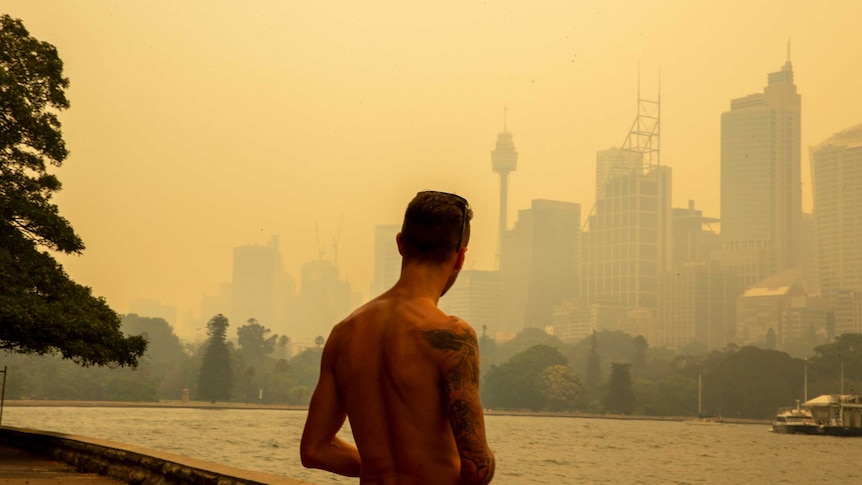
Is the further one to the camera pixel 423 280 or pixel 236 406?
pixel 236 406

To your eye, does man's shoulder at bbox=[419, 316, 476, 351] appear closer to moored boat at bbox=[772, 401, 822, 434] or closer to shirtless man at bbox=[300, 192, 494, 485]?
shirtless man at bbox=[300, 192, 494, 485]

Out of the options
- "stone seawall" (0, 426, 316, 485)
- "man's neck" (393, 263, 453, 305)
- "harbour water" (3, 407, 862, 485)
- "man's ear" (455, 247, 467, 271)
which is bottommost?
"harbour water" (3, 407, 862, 485)

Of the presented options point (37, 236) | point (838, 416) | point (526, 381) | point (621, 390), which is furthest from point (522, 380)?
point (37, 236)

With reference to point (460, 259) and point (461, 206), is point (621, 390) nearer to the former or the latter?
point (460, 259)

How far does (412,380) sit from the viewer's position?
2.91 metres

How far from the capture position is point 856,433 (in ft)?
522

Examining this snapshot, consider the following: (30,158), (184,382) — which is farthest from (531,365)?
(30,158)

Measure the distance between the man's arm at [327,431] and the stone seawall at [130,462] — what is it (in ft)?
18.9

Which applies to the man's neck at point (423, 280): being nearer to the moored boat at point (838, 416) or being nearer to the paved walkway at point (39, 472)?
the paved walkway at point (39, 472)

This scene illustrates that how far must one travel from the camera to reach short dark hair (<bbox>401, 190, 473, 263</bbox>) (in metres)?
3.00

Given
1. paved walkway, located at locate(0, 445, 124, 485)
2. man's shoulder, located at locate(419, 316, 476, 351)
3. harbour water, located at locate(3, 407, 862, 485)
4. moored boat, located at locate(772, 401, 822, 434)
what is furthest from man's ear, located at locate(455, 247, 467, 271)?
moored boat, located at locate(772, 401, 822, 434)

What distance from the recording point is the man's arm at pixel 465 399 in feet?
9.30

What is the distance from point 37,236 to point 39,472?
854 cm

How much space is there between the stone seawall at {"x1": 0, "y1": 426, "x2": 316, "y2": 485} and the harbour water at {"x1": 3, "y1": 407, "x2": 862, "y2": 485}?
49526 millimetres
